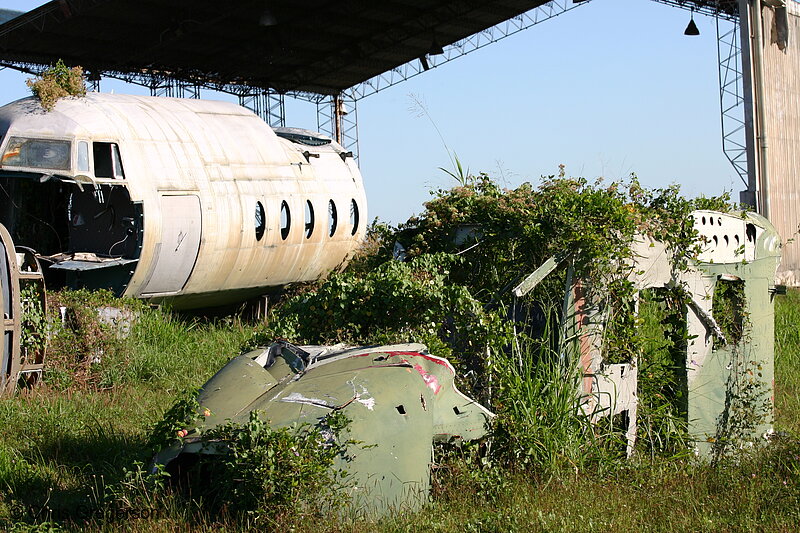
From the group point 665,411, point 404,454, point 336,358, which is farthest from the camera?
point 665,411

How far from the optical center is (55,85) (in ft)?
47.6

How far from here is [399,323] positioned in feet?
26.2

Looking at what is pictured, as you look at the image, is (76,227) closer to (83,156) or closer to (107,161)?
(107,161)

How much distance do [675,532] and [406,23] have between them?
86.4 ft

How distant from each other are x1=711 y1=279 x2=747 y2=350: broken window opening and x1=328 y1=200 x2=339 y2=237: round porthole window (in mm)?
10227

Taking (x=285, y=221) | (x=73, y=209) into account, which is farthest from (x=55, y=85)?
(x=285, y=221)

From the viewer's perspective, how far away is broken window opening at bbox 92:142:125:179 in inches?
551

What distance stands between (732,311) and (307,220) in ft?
33.2

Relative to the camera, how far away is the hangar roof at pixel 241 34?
2733cm

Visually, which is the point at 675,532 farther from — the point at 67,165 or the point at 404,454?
the point at 67,165

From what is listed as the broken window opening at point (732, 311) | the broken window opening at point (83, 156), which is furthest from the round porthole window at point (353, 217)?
the broken window opening at point (732, 311)

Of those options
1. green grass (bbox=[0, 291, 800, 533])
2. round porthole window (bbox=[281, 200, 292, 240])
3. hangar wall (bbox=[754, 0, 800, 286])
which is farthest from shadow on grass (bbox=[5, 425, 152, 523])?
hangar wall (bbox=[754, 0, 800, 286])

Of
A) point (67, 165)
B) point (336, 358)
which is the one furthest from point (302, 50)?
point (336, 358)

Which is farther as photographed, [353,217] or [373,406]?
[353,217]
